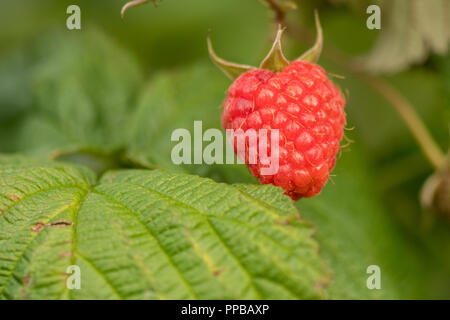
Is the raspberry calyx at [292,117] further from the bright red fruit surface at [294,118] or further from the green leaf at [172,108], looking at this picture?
the green leaf at [172,108]

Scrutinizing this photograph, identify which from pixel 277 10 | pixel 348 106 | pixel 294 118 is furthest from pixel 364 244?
pixel 348 106

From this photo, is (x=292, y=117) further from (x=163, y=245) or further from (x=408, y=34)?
(x=408, y=34)

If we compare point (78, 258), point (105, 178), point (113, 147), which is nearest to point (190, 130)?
point (113, 147)

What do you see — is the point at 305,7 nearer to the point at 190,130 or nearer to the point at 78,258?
the point at 190,130

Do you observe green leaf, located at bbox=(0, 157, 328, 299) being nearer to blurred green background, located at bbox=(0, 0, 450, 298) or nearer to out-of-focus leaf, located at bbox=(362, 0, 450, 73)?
blurred green background, located at bbox=(0, 0, 450, 298)

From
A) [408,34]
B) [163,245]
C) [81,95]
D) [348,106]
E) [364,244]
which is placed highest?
[408,34]

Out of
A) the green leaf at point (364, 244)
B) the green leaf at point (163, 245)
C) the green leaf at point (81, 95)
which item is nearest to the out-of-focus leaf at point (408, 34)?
the green leaf at point (364, 244)
